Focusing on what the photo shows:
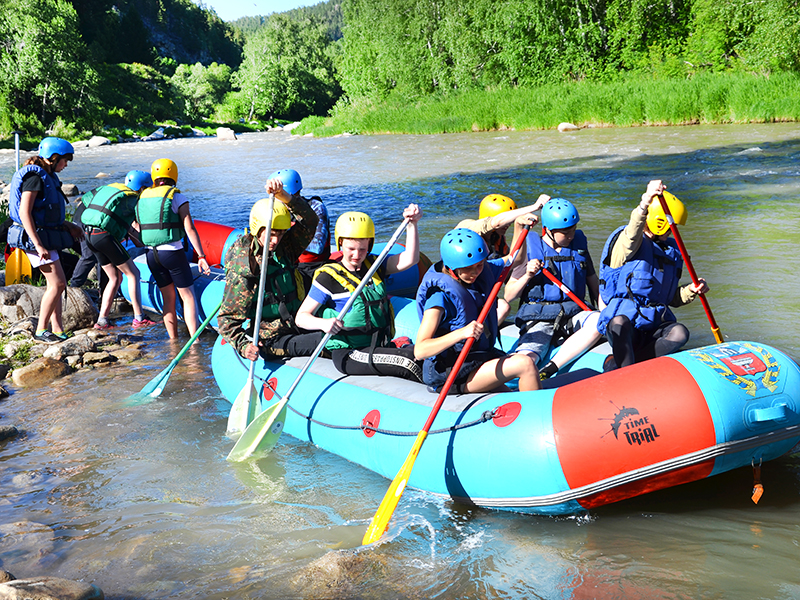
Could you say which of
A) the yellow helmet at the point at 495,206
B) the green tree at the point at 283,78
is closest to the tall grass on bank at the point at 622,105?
the yellow helmet at the point at 495,206

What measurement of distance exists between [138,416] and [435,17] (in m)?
33.1

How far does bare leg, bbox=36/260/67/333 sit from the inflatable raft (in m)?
3.71

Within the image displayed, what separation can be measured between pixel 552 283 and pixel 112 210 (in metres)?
3.92

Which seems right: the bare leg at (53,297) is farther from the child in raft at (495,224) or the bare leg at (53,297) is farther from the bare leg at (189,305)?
the child in raft at (495,224)

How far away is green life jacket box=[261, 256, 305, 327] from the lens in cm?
445

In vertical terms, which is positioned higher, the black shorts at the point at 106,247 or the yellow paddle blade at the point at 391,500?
the black shorts at the point at 106,247

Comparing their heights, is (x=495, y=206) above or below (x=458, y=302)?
above

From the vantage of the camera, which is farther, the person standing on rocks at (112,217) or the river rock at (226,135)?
the river rock at (226,135)

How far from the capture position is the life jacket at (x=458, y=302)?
344 cm

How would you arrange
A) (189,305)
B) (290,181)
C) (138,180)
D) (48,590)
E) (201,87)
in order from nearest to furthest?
(48,590), (290,181), (189,305), (138,180), (201,87)

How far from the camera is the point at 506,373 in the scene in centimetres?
345

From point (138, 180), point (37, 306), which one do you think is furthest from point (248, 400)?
point (37, 306)

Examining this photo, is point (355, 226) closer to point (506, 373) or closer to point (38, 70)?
point (506, 373)

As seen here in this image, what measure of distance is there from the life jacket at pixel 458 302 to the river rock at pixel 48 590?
1789mm
